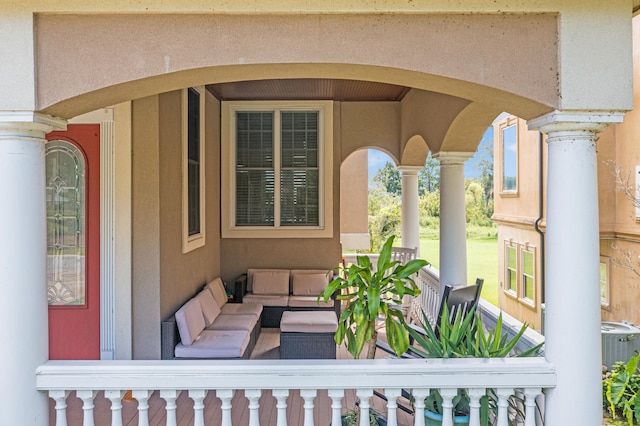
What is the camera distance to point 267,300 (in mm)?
6965

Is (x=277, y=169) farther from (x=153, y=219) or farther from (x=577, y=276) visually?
(x=577, y=276)

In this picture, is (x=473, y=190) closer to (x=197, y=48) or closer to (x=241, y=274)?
(x=241, y=274)

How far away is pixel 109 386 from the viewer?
2.55 metres

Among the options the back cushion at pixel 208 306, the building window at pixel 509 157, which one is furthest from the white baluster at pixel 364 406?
the building window at pixel 509 157

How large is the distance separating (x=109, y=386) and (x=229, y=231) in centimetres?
516

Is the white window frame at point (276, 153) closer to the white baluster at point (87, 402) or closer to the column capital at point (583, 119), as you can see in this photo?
the white baluster at point (87, 402)

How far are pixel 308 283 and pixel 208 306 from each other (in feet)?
6.57

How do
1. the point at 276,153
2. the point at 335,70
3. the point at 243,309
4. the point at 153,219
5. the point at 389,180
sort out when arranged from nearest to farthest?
1. the point at 335,70
2. the point at 153,219
3. the point at 243,309
4. the point at 276,153
5. the point at 389,180

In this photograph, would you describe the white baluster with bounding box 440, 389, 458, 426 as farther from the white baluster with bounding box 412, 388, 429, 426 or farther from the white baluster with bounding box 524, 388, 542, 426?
the white baluster with bounding box 524, 388, 542, 426

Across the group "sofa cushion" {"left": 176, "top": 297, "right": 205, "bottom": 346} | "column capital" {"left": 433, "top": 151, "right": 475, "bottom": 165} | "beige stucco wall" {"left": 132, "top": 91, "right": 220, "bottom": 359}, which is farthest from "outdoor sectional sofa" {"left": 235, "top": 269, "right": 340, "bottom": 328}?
"column capital" {"left": 433, "top": 151, "right": 475, "bottom": 165}

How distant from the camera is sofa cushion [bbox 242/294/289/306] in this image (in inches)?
272

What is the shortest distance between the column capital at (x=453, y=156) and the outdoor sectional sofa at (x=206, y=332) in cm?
279

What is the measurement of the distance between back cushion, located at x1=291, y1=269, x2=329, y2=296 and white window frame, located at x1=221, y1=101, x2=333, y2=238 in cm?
66

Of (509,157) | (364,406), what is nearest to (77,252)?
(364,406)
